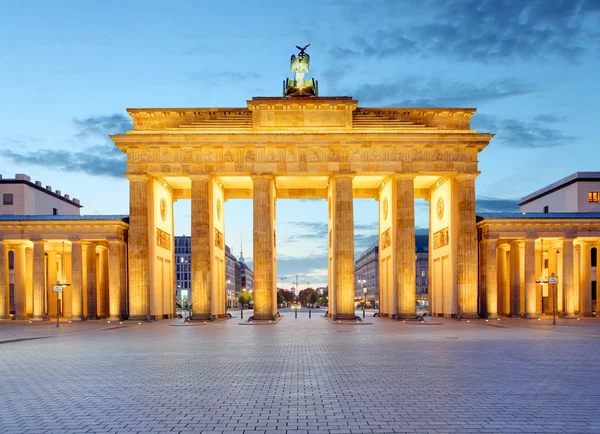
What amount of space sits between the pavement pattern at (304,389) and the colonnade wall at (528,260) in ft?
96.9

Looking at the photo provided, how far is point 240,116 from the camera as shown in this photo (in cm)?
5159

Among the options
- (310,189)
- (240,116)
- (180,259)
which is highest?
(240,116)

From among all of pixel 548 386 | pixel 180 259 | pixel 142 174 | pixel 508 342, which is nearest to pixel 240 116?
pixel 142 174

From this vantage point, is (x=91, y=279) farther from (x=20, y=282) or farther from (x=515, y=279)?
(x=515, y=279)

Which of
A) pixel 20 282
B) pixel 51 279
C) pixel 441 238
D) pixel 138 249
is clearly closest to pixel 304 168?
pixel 441 238

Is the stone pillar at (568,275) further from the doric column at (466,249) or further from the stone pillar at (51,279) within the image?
the stone pillar at (51,279)

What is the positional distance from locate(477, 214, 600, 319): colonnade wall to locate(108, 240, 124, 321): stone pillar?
116 ft

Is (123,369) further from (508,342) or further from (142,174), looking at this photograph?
(142,174)

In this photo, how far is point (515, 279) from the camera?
2244 inches

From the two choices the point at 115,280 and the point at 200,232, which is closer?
the point at 200,232

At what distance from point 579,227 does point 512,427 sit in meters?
51.0

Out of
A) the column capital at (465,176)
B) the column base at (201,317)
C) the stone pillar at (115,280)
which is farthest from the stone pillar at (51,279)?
the column capital at (465,176)

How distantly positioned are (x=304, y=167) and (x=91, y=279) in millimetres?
25750

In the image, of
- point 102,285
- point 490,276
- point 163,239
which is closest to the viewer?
point 490,276
